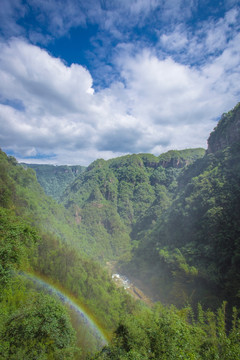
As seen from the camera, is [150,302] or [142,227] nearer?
[150,302]

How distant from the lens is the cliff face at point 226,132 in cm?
6650

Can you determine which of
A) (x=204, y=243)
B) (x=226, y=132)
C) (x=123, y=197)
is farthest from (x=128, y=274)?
(x=226, y=132)

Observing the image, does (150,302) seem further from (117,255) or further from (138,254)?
(117,255)

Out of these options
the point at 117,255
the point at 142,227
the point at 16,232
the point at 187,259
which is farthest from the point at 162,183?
the point at 16,232

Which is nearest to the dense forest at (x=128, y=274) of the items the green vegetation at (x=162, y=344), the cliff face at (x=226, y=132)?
the green vegetation at (x=162, y=344)

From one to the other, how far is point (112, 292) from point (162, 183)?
371 feet

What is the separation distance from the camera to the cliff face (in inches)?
2618

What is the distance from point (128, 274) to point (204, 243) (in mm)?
39577

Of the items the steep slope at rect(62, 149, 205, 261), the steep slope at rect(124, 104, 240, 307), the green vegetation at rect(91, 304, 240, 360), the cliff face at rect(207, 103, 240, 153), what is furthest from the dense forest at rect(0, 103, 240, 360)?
the steep slope at rect(62, 149, 205, 261)

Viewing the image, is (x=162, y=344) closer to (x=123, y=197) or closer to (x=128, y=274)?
(x=128, y=274)

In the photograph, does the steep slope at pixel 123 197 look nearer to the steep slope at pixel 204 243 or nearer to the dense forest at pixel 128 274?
the dense forest at pixel 128 274

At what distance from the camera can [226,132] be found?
7244 centimetres

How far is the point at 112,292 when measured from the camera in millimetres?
43469

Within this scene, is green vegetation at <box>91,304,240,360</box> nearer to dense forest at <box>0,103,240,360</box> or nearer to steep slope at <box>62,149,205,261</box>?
dense forest at <box>0,103,240,360</box>
